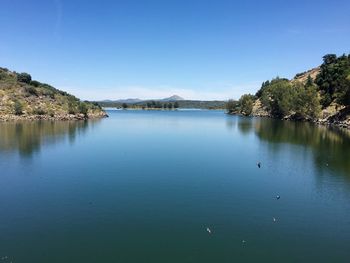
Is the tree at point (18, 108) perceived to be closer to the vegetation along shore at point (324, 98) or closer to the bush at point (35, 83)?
the bush at point (35, 83)

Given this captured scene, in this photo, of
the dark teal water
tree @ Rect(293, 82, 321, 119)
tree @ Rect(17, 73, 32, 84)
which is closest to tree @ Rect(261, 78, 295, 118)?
tree @ Rect(293, 82, 321, 119)

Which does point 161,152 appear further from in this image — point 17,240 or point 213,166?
point 17,240

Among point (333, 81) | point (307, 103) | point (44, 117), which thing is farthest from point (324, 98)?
Result: point (44, 117)

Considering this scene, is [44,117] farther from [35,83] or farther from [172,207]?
[172,207]

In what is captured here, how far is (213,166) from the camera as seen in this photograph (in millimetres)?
51656

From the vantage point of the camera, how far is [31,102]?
527ft

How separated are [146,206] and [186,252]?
9900 mm

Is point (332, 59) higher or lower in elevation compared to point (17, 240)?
higher

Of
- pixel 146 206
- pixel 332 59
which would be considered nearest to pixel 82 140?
pixel 146 206

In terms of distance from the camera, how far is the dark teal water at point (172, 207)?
23219mm

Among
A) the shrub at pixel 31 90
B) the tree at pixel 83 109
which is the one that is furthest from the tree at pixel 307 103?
the shrub at pixel 31 90

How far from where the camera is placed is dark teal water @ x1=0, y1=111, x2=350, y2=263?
23219 millimetres

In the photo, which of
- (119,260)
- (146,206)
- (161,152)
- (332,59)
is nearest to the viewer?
(119,260)

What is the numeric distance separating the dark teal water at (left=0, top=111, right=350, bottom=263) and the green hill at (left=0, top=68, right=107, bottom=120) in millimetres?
97074
